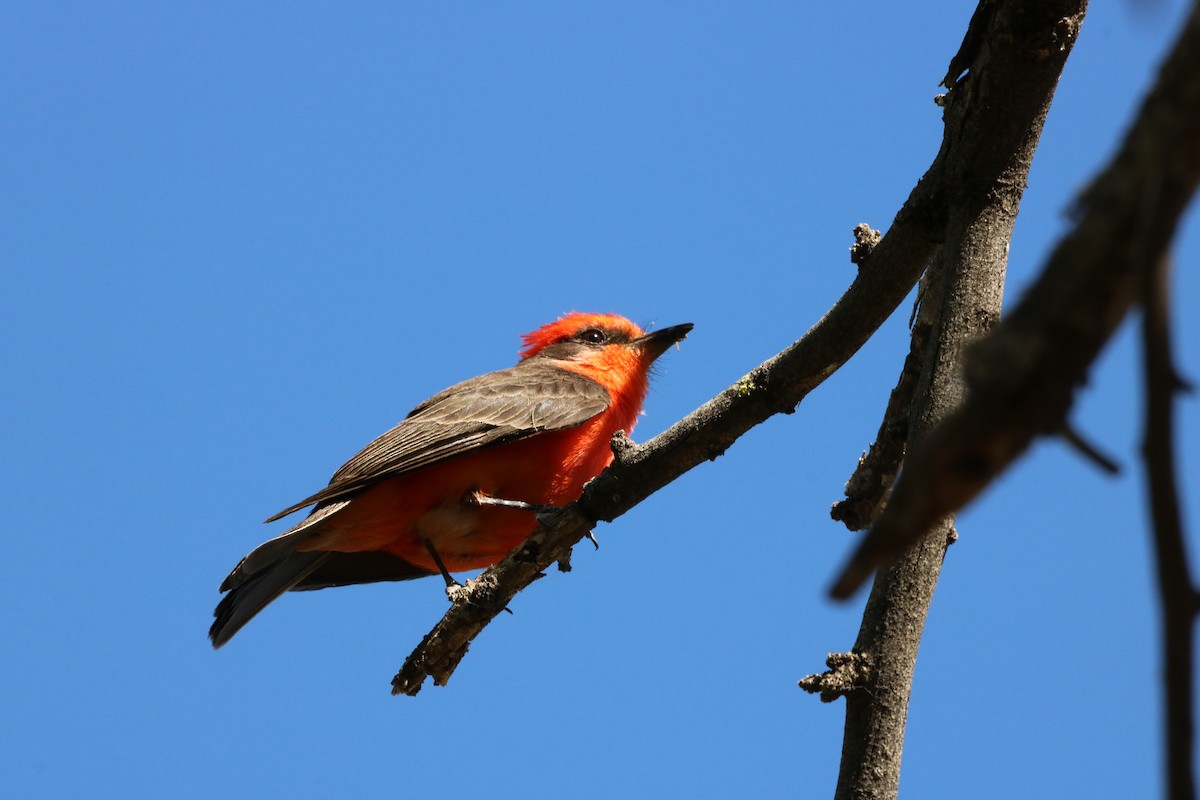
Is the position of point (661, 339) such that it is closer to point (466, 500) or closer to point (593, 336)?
point (593, 336)

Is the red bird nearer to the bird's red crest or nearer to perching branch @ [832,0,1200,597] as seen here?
the bird's red crest

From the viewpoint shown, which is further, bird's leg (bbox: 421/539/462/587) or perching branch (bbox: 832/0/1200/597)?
bird's leg (bbox: 421/539/462/587)

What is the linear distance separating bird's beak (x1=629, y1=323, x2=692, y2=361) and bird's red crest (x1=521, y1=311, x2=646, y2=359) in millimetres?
400

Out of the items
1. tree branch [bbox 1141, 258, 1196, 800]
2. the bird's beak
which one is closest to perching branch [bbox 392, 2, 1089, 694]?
tree branch [bbox 1141, 258, 1196, 800]

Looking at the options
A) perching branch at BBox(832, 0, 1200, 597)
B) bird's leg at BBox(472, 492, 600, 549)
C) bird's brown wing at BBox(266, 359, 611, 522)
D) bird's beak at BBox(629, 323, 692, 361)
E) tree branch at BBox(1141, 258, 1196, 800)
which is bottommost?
tree branch at BBox(1141, 258, 1196, 800)

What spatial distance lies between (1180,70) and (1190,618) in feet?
1.70

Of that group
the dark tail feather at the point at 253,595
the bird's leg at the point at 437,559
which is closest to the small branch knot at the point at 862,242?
the bird's leg at the point at 437,559

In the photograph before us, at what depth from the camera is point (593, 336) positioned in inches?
330

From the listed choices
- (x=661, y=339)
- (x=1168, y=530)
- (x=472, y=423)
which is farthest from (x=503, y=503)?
(x=1168, y=530)

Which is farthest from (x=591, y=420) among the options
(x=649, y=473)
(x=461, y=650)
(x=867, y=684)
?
(x=867, y=684)

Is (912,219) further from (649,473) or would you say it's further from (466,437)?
(466,437)

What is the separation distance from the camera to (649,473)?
421cm

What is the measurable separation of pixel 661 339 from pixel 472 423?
1.67 meters

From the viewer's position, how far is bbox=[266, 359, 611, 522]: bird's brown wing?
653cm
